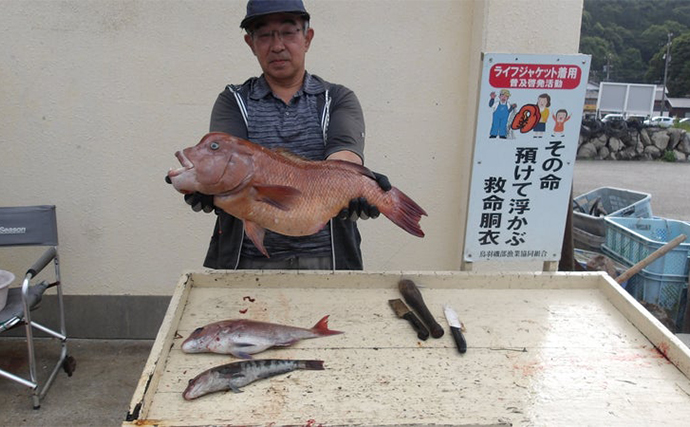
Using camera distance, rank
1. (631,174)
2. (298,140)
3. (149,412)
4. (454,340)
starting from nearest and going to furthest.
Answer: (149,412)
(454,340)
(298,140)
(631,174)

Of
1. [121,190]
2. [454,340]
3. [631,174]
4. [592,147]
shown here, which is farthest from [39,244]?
[592,147]

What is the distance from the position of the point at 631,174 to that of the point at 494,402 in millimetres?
16458

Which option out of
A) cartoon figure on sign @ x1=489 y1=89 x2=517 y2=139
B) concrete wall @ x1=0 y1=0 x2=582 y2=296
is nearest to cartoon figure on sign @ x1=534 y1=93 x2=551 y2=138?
cartoon figure on sign @ x1=489 y1=89 x2=517 y2=139

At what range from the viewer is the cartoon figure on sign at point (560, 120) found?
8.17ft

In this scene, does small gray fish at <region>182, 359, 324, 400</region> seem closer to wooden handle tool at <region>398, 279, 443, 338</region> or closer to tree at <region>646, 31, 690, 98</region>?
wooden handle tool at <region>398, 279, 443, 338</region>

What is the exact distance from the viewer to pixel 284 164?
2.03 metres

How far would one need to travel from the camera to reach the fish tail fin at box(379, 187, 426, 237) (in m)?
2.10

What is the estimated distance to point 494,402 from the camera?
5.30 feet

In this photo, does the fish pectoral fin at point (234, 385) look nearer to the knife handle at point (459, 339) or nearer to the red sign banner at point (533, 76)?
the knife handle at point (459, 339)

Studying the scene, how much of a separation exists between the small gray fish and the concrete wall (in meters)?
2.46

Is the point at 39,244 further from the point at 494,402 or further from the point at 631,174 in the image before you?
the point at 631,174

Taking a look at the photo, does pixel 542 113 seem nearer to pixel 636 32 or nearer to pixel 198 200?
pixel 198 200

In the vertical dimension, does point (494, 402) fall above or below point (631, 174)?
above

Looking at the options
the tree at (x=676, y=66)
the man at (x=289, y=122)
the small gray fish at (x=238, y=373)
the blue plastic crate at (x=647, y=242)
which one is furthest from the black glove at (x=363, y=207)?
the tree at (x=676, y=66)
